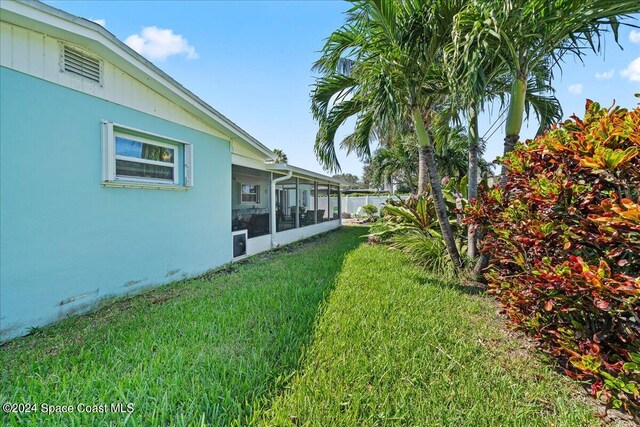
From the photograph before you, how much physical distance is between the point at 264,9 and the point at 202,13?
4.66 feet

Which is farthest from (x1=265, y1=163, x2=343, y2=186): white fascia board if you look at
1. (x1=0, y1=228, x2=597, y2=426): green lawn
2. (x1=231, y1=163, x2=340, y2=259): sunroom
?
(x1=0, y1=228, x2=597, y2=426): green lawn

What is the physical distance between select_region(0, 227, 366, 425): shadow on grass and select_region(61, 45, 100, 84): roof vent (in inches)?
129

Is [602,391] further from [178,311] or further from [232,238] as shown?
[232,238]

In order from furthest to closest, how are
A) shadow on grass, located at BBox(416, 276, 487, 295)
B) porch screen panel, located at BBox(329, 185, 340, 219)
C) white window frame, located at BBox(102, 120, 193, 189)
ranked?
1. porch screen panel, located at BBox(329, 185, 340, 219)
2. shadow on grass, located at BBox(416, 276, 487, 295)
3. white window frame, located at BBox(102, 120, 193, 189)

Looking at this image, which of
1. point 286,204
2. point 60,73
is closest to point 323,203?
point 286,204

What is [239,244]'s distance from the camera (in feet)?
25.8

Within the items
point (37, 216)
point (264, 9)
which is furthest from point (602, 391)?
point (264, 9)

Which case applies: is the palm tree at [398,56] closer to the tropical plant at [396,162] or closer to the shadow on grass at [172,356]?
the shadow on grass at [172,356]

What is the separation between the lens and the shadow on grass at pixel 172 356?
6.86 ft

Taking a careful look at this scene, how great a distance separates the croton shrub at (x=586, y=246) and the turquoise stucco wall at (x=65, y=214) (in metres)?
5.36

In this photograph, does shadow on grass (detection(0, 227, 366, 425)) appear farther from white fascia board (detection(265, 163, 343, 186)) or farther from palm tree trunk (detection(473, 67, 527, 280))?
white fascia board (detection(265, 163, 343, 186))

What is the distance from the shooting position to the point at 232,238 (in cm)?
755

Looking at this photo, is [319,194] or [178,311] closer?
[178,311]

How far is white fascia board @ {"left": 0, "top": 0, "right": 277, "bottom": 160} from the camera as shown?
10.7 feet
